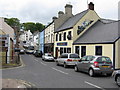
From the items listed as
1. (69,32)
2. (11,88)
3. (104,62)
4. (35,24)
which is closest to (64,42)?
(69,32)

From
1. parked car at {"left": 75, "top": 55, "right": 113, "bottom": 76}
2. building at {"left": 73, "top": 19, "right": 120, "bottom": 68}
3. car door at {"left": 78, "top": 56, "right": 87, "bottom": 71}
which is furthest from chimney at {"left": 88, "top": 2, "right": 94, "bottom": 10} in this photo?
parked car at {"left": 75, "top": 55, "right": 113, "bottom": 76}

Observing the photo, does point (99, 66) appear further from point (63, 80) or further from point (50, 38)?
point (50, 38)

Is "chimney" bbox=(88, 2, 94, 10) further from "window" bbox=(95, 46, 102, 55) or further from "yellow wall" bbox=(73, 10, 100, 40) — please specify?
"window" bbox=(95, 46, 102, 55)

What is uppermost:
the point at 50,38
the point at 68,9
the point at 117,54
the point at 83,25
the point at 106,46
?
the point at 68,9

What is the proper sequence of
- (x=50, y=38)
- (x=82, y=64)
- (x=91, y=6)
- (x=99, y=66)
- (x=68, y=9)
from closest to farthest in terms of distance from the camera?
(x=99, y=66), (x=82, y=64), (x=91, y=6), (x=68, y=9), (x=50, y=38)

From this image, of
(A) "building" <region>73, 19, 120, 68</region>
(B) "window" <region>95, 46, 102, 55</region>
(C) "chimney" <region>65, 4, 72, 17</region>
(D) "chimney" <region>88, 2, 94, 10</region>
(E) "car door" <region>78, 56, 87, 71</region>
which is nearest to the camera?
(E) "car door" <region>78, 56, 87, 71</region>

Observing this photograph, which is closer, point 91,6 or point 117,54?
point 117,54

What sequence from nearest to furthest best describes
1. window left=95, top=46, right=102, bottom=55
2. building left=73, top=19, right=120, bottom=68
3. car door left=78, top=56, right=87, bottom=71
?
car door left=78, top=56, right=87, bottom=71 < building left=73, top=19, right=120, bottom=68 < window left=95, top=46, right=102, bottom=55

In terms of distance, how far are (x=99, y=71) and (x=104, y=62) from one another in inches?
31.8

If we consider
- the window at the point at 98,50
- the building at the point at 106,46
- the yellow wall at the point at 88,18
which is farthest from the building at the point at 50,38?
the window at the point at 98,50

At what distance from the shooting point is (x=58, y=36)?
3125 centimetres

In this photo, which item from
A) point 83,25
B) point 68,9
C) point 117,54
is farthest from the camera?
point 68,9

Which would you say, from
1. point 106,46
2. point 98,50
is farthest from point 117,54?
point 98,50

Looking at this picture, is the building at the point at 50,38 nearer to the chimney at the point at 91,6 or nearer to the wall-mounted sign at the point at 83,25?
the wall-mounted sign at the point at 83,25
